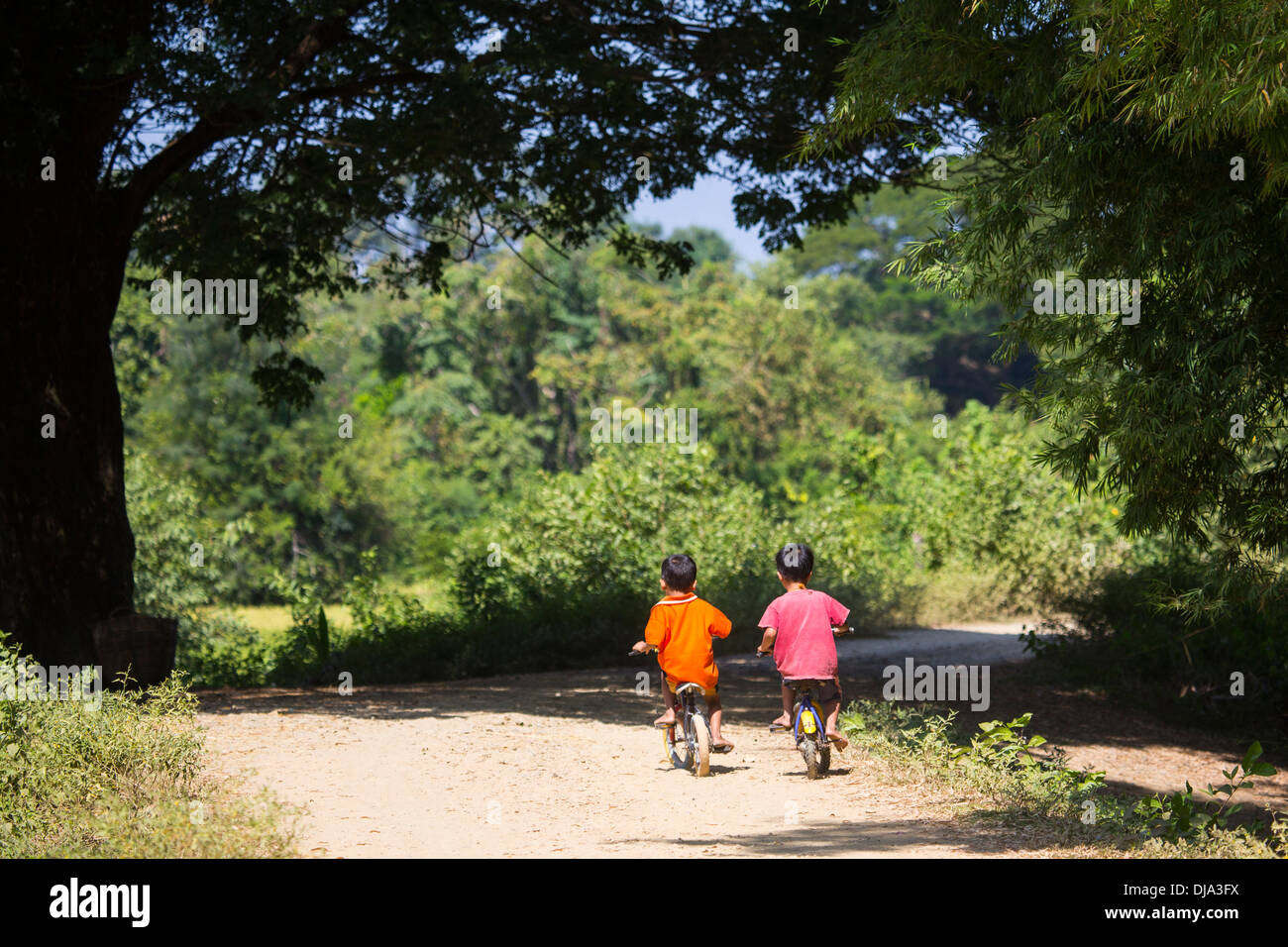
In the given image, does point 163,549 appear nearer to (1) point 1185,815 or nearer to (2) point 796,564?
(2) point 796,564

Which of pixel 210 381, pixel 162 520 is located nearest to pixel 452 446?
pixel 210 381

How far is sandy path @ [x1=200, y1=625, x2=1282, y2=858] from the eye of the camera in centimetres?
579

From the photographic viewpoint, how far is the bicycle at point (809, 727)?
7.25 meters

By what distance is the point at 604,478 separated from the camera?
1794cm

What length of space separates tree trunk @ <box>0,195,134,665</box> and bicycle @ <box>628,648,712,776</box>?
530 cm

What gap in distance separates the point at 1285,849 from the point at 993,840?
4.95ft

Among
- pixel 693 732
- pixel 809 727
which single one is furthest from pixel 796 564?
pixel 693 732

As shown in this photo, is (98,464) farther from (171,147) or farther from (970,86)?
(970,86)

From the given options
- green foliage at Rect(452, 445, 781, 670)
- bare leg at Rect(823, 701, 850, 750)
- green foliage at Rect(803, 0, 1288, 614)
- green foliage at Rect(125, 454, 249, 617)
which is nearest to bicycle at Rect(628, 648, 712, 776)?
bare leg at Rect(823, 701, 850, 750)

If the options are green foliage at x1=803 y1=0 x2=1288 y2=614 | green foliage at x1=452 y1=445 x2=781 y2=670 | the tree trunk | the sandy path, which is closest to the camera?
the sandy path

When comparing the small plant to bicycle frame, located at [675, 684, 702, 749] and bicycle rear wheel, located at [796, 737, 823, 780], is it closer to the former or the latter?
bicycle rear wheel, located at [796, 737, 823, 780]

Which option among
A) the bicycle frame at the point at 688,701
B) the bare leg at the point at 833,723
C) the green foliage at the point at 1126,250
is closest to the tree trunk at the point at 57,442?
the bicycle frame at the point at 688,701

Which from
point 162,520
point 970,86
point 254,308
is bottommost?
point 162,520

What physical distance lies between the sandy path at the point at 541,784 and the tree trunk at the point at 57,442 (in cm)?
140
